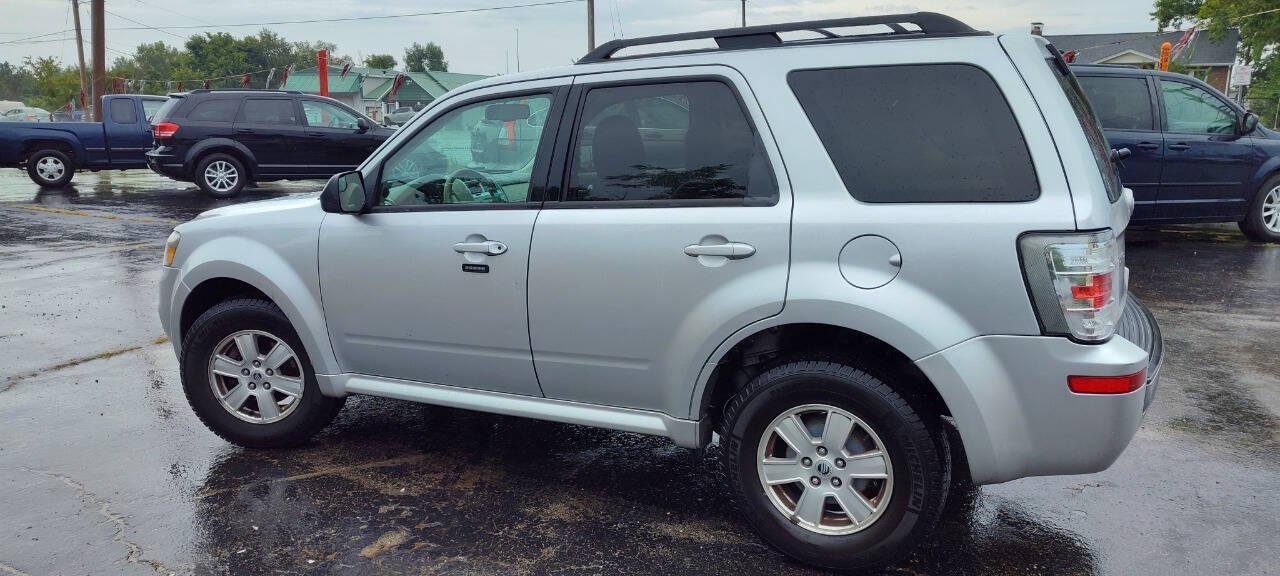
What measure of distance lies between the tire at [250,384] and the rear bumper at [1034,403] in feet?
9.19

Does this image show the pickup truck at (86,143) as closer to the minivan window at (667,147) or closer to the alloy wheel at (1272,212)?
the minivan window at (667,147)

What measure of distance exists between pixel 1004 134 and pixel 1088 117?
1.88ft

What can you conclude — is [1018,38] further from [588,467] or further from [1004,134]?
[588,467]

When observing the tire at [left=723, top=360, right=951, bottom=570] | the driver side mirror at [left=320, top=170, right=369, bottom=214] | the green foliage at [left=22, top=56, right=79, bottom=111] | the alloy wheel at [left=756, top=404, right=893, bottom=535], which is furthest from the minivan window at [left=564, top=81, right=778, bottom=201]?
the green foliage at [left=22, top=56, right=79, bottom=111]

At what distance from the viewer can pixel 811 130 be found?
3268 mm

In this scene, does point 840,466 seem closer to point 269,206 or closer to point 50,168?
point 269,206

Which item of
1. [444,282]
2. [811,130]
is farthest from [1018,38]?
[444,282]

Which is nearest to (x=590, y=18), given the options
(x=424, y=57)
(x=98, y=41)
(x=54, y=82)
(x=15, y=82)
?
(x=98, y=41)

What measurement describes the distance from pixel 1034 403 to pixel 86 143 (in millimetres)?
19307

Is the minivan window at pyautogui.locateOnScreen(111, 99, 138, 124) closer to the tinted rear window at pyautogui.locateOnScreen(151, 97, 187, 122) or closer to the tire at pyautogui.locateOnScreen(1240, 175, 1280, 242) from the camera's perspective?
the tinted rear window at pyautogui.locateOnScreen(151, 97, 187, 122)

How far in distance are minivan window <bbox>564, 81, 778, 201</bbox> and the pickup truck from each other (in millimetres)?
17130

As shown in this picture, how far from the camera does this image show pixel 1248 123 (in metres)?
9.93

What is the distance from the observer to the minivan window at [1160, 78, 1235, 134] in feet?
32.7

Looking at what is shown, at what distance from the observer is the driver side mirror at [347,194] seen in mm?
4082
